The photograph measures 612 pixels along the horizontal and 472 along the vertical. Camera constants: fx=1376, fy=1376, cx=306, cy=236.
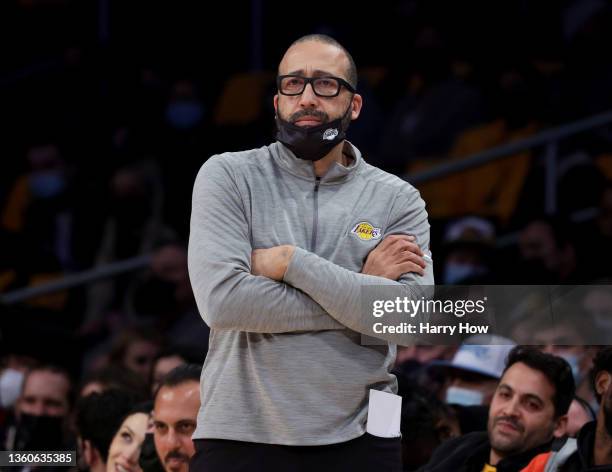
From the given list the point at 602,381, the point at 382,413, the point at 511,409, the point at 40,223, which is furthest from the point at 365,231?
the point at 40,223

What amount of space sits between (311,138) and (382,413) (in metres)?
0.73

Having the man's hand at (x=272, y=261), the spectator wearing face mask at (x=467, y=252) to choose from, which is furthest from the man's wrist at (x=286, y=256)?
the spectator wearing face mask at (x=467, y=252)

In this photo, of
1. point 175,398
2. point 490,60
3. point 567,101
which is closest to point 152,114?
point 490,60

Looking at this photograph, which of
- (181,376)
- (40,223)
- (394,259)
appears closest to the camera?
(394,259)

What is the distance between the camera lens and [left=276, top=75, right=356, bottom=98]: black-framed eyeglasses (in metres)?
3.55

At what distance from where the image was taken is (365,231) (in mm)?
3512

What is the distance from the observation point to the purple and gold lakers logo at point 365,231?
11.5 feet

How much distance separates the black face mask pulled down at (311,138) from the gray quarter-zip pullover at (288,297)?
0.10ft

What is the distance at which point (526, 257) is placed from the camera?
690cm

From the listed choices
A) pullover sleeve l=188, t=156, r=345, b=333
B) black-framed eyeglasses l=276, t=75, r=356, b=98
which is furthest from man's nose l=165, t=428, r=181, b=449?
black-framed eyeglasses l=276, t=75, r=356, b=98

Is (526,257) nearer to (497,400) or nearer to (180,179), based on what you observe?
(497,400)

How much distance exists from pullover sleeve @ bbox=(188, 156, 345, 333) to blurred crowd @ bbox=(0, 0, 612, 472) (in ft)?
4.40

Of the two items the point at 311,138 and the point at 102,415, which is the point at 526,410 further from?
the point at 102,415

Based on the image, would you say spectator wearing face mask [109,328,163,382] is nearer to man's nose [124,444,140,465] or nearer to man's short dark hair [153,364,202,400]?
man's nose [124,444,140,465]
